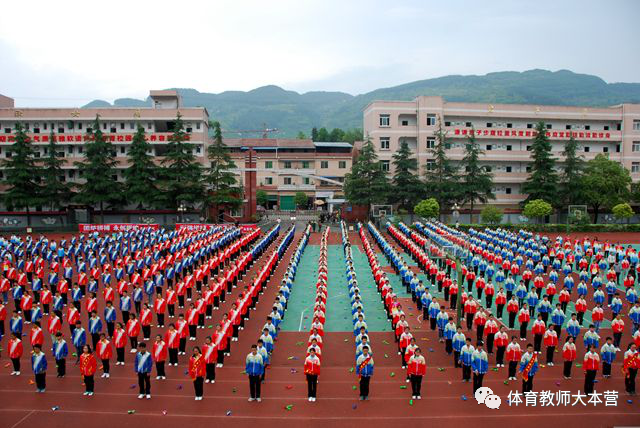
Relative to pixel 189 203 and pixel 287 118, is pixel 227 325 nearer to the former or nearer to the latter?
pixel 189 203

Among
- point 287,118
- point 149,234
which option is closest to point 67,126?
point 149,234

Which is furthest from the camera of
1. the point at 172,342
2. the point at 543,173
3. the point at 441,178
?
the point at 441,178

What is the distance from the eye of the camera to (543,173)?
36.2 metres

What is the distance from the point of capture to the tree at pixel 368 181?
119 ft

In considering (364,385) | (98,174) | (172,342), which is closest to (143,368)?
(172,342)

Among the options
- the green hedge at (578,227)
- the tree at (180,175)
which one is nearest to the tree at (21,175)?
the tree at (180,175)

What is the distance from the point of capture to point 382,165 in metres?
39.0

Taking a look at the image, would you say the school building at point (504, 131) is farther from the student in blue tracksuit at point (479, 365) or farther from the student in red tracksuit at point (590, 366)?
the student in blue tracksuit at point (479, 365)

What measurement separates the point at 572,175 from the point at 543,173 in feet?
7.47

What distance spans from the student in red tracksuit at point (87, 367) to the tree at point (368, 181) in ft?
96.4

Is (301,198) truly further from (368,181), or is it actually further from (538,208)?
(538,208)

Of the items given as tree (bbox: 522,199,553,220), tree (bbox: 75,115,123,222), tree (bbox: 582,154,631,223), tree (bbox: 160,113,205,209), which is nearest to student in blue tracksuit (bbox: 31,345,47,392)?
tree (bbox: 160,113,205,209)

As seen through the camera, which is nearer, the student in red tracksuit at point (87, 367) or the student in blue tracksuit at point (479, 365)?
the student in red tracksuit at point (87, 367)

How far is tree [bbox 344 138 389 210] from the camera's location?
119 ft
